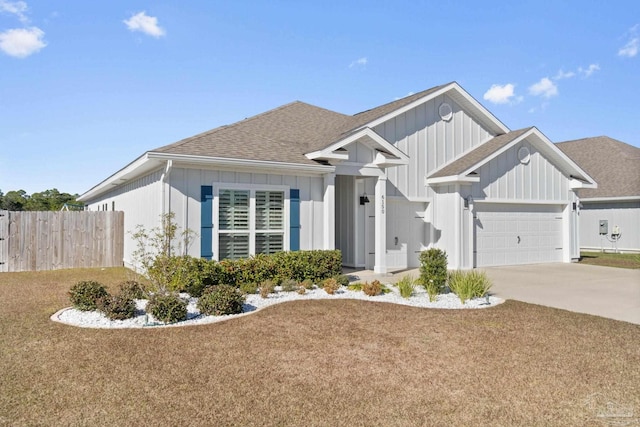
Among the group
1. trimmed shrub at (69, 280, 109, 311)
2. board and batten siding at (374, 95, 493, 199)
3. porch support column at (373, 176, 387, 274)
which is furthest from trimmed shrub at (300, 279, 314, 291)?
board and batten siding at (374, 95, 493, 199)

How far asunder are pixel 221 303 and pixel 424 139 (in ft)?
34.3

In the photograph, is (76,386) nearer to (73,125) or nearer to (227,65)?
(227,65)

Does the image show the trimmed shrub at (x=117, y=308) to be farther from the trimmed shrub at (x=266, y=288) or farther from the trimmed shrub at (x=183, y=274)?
the trimmed shrub at (x=266, y=288)

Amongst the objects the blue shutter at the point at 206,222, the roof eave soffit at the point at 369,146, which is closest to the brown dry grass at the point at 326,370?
the blue shutter at the point at 206,222

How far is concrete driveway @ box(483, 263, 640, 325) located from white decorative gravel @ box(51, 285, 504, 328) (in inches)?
52.9

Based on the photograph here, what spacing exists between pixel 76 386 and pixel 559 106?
16476 millimetres

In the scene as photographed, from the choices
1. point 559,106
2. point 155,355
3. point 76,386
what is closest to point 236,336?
point 155,355

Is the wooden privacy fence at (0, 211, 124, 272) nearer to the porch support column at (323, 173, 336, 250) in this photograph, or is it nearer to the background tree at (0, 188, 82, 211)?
the porch support column at (323, 173, 336, 250)

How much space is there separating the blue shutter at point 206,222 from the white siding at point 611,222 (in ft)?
74.9

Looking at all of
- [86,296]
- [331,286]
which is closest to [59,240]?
[86,296]

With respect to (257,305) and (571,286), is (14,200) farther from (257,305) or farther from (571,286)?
(571,286)

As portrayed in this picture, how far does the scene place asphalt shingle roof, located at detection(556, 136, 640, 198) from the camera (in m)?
23.8

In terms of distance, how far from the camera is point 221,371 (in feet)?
16.4

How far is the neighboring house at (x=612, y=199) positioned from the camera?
920 inches
